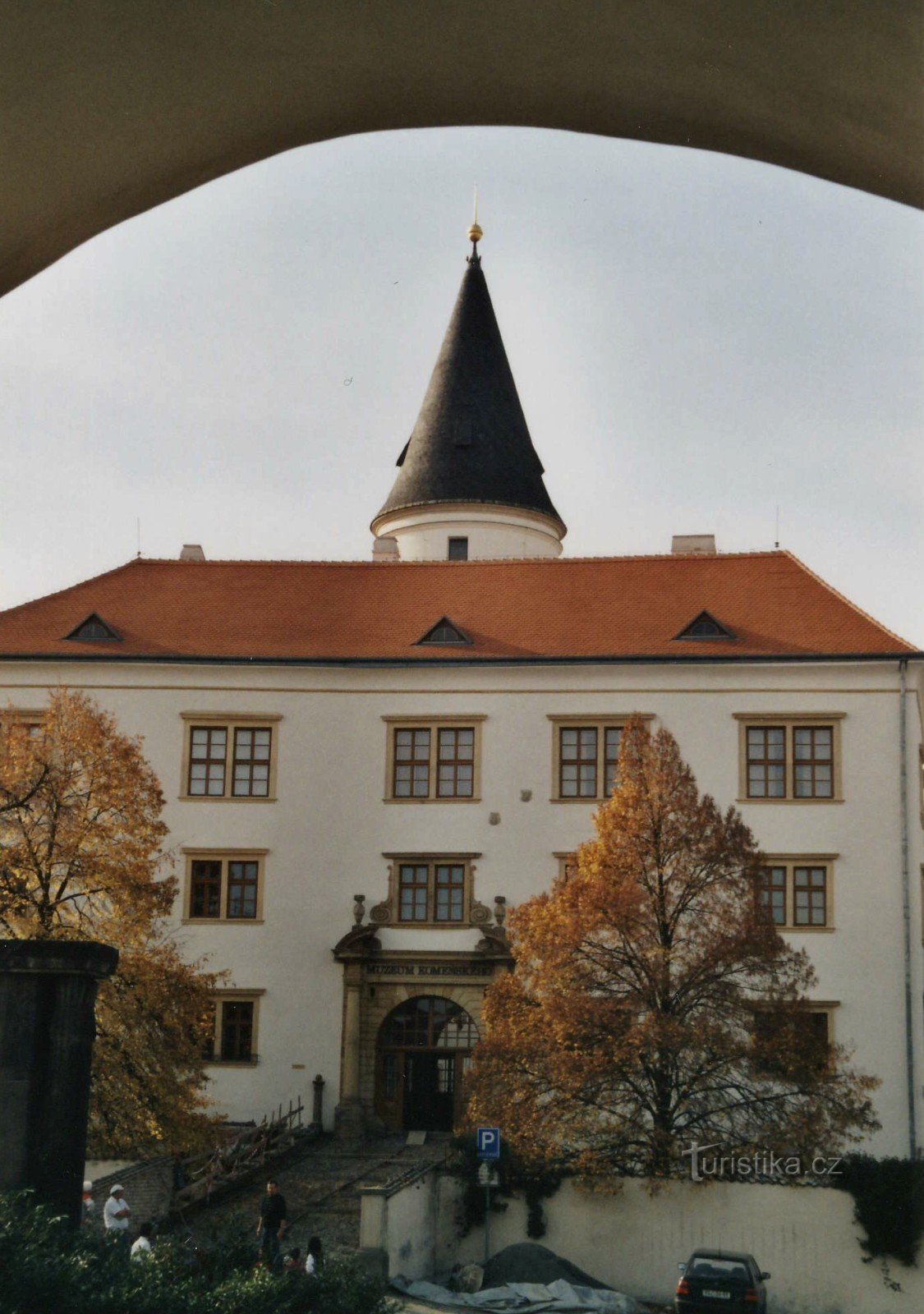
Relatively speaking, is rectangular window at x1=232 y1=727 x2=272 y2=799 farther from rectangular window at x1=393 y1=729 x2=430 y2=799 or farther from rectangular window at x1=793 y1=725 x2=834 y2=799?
rectangular window at x1=793 y1=725 x2=834 y2=799

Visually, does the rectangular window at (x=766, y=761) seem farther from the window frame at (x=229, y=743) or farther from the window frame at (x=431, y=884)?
the window frame at (x=229, y=743)

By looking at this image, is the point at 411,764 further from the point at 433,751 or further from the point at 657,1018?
the point at 657,1018

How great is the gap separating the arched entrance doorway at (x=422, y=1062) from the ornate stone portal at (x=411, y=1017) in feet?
0.05

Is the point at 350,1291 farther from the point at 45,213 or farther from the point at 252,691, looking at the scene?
the point at 252,691

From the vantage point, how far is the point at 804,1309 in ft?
79.2

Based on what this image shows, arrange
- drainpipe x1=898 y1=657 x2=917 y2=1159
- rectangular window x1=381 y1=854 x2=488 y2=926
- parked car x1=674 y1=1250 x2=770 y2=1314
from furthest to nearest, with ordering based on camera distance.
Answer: rectangular window x1=381 y1=854 x2=488 y2=926 → drainpipe x1=898 y1=657 x2=917 y2=1159 → parked car x1=674 y1=1250 x2=770 y2=1314

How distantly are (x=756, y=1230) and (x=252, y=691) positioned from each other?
1514 centimetres

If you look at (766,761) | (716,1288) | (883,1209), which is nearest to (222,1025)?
(766,761)

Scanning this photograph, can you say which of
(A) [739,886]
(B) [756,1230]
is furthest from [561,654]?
(B) [756,1230]

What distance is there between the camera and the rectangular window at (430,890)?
1284 inches

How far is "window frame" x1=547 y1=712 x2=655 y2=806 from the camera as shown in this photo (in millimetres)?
32656

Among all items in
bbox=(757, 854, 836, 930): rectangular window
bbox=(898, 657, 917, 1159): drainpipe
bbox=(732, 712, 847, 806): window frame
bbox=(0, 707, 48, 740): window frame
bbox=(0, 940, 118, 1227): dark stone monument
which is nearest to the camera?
bbox=(0, 940, 118, 1227): dark stone monument

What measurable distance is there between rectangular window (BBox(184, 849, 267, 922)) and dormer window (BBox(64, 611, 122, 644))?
198 inches

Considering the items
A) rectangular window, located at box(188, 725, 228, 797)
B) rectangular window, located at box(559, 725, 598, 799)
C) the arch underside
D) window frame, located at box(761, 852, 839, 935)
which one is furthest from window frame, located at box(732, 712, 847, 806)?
the arch underside
